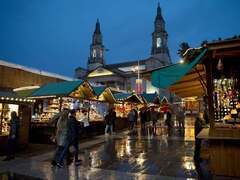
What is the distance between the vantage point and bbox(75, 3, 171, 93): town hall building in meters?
62.9

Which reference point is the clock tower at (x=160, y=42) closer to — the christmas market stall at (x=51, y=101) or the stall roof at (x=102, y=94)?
the stall roof at (x=102, y=94)

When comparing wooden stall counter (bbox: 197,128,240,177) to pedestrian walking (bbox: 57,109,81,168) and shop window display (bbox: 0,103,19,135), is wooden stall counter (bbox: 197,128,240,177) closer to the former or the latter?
pedestrian walking (bbox: 57,109,81,168)

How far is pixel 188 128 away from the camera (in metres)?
15.5

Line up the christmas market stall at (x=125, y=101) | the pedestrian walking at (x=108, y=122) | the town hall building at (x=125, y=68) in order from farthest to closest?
the town hall building at (x=125, y=68) → the christmas market stall at (x=125, y=101) → the pedestrian walking at (x=108, y=122)

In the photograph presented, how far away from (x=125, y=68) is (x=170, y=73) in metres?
68.3

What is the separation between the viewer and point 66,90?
13039 millimetres

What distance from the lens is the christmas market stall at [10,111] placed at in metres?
9.44

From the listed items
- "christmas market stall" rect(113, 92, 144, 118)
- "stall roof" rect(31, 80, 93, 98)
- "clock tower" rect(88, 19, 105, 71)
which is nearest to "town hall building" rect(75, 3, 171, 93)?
"clock tower" rect(88, 19, 105, 71)

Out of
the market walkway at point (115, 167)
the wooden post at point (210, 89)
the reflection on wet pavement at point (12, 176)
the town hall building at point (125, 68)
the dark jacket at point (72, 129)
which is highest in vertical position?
the town hall building at point (125, 68)

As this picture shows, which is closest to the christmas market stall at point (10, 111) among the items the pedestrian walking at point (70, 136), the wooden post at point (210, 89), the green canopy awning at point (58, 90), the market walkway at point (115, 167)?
the market walkway at point (115, 167)

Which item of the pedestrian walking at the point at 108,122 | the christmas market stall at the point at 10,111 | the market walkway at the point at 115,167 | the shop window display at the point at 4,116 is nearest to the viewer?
the market walkway at the point at 115,167

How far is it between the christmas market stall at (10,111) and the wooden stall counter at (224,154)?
8.31 meters

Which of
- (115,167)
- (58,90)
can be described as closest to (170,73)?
(115,167)

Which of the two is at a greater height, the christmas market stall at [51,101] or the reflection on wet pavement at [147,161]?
the christmas market stall at [51,101]
